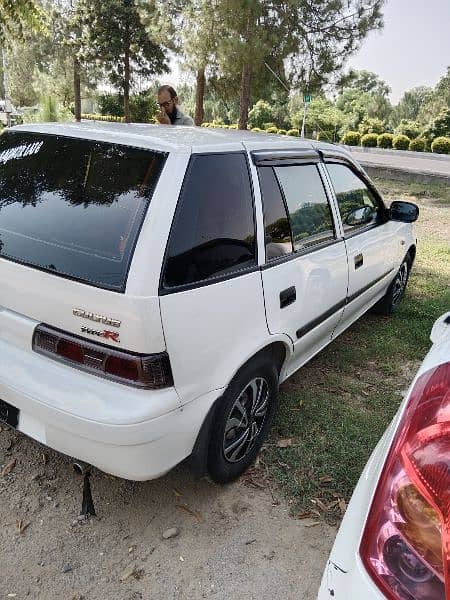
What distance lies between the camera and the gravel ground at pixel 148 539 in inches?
79.2

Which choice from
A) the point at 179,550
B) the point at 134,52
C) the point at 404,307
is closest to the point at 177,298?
the point at 179,550

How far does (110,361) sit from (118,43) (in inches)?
968

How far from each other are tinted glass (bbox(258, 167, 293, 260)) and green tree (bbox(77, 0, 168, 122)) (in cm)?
2150

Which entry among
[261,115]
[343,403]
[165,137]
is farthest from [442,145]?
[165,137]

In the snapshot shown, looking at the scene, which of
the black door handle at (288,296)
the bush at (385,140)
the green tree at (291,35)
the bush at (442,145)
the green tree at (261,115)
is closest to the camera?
the black door handle at (288,296)

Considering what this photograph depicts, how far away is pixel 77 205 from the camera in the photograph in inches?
87.0

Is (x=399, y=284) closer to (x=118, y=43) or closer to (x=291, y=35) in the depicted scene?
(x=291, y=35)

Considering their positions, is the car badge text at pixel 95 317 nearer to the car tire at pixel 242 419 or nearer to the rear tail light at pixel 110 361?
the rear tail light at pixel 110 361

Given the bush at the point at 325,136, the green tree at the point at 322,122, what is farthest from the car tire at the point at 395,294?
the green tree at the point at 322,122

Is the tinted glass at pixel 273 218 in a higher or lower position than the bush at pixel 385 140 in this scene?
lower

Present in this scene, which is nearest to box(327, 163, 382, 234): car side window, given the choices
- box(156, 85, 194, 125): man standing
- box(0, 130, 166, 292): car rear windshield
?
box(0, 130, 166, 292): car rear windshield

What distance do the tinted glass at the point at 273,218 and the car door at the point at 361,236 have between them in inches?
30.9

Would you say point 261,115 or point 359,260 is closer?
point 359,260

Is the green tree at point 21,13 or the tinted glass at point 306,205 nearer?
the tinted glass at point 306,205
